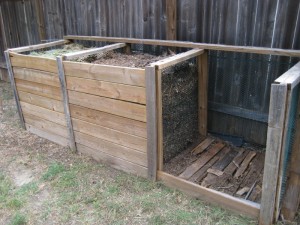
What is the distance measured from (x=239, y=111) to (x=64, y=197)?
2.05 meters

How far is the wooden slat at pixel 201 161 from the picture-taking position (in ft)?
10.1

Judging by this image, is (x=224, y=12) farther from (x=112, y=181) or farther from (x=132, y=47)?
(x=112, y=181)

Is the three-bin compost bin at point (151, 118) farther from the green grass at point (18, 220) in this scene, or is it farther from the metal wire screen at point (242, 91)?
the green grass at point (18, 220)

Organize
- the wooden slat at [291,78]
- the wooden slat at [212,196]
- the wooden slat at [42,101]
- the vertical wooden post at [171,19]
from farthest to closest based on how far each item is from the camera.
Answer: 1. the wooden slat at [42,101]
2. the vertical wooden post at [171,19]
3. the wooden slat at [212,196]
4. the wooden slat at [291,78]

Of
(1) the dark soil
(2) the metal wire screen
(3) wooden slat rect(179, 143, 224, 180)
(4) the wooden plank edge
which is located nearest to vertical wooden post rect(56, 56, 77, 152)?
(1) the dark soil

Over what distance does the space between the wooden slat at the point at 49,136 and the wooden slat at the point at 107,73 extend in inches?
37.7

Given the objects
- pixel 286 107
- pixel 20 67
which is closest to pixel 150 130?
pixel 286 107

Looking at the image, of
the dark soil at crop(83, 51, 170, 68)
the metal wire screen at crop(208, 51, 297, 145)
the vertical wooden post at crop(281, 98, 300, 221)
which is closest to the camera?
the vertical wooden post at crop(281, 98, 300, 221)

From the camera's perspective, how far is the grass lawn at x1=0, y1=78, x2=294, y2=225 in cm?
262

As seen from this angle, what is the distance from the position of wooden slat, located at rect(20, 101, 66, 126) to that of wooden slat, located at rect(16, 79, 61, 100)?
0.69 feet

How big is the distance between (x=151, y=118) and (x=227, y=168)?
3.31ft

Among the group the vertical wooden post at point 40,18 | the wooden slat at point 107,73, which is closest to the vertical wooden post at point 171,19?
the wooden slat at point 107,73

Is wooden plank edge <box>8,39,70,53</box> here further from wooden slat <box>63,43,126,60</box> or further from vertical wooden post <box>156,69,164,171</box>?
vertical wooden post <box>156,69,164,171</box>

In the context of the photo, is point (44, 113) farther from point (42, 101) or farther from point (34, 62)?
point (34, 62)
